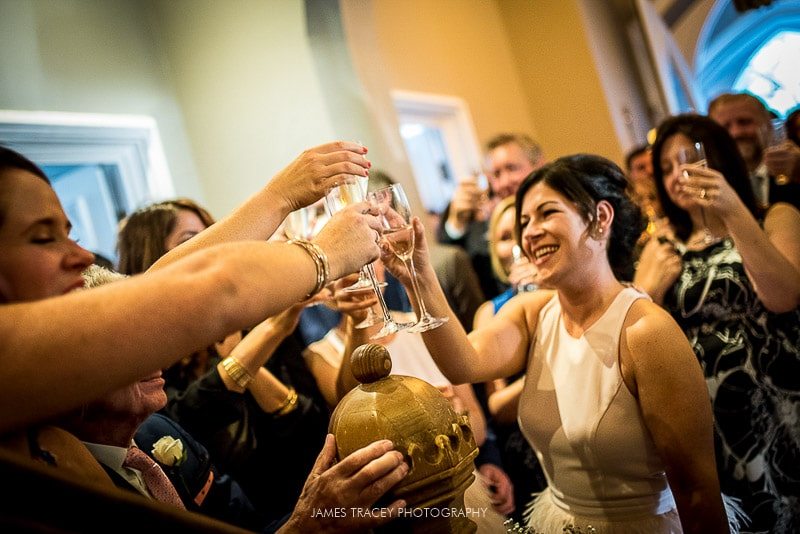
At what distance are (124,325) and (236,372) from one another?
1255 millimetres

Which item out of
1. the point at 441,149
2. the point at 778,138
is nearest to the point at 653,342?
the point at 778,138

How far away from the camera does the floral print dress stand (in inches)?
83.4

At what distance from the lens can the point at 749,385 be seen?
2.20 meters

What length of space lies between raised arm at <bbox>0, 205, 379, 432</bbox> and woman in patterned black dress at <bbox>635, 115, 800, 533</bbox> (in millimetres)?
1728

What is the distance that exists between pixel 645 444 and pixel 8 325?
1.40m

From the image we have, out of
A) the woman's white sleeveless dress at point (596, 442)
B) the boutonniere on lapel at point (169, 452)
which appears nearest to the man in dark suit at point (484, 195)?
the woman's white sleeveless dress at point (596, 442)

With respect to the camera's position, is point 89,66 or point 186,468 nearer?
point 186,468

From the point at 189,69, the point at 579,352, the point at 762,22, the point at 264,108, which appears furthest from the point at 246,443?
the point at 762,22

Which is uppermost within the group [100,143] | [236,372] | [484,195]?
[100,143]

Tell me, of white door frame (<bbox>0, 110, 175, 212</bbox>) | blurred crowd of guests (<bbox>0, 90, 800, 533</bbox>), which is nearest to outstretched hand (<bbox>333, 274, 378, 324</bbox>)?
blurred crowd of guests (<bbox>0, 90, 800, 533</bbox>)

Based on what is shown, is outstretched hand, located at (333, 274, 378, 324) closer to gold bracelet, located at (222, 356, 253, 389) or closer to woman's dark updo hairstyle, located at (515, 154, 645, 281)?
gold bracelet, located at (222, 356, 253, 389)

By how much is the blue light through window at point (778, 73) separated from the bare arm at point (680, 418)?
2.20 m

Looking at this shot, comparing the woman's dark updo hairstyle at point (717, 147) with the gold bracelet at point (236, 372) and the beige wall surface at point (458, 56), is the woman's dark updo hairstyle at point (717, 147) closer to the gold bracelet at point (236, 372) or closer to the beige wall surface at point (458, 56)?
the gold bracelet at point (236, 372)

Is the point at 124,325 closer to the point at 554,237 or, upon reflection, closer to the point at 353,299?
the point at 353,299
